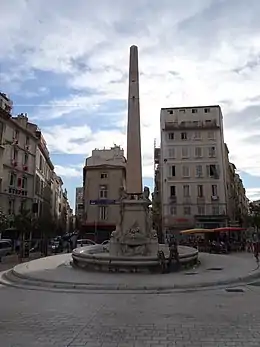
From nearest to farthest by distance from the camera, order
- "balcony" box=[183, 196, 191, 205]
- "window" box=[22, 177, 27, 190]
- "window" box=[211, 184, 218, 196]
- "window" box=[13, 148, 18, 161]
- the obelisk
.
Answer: the obelisk → "window" box=[13, 148, 18, 161] → "window" box=[22, 177, 27, 190] → "balcony" box=[183, 196, 191, 205] → "window" box=[211, 184, 218, 196]

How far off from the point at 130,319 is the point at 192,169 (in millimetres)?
44948

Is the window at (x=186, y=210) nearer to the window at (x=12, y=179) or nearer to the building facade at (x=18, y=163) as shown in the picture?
the building facade at (x=18, y=163)

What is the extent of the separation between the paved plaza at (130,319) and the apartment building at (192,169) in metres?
39.0

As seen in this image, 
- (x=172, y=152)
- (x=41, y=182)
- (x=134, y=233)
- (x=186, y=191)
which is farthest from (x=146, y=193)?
(x=41, y=182)

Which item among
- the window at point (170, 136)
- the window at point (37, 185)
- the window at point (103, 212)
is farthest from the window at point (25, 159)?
the window at point (170, 136)

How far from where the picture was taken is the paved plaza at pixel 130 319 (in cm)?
636

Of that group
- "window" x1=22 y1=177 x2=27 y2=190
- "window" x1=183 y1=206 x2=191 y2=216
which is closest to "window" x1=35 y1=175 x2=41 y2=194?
"window" x1=22 y1=177 x2=27 y2=190

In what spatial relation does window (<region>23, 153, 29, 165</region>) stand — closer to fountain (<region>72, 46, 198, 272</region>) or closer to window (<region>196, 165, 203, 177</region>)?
window (<region>196, 165, 203, 177</region>)

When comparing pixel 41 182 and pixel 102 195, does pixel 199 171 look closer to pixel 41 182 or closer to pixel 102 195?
pixel 102 195

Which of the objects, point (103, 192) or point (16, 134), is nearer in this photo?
point (16, 134)

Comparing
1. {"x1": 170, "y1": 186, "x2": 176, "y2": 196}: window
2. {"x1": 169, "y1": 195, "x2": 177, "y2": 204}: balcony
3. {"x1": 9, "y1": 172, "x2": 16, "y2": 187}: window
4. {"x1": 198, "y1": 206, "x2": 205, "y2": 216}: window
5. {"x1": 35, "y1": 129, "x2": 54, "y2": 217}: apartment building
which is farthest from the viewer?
{"x1": 35, "y1": 129, "x2": 54, "y2": 217}: apartment building

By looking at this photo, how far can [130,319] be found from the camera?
7.90m

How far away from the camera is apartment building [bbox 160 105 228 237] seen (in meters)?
49.9

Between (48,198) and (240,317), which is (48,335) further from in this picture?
(48,198)
